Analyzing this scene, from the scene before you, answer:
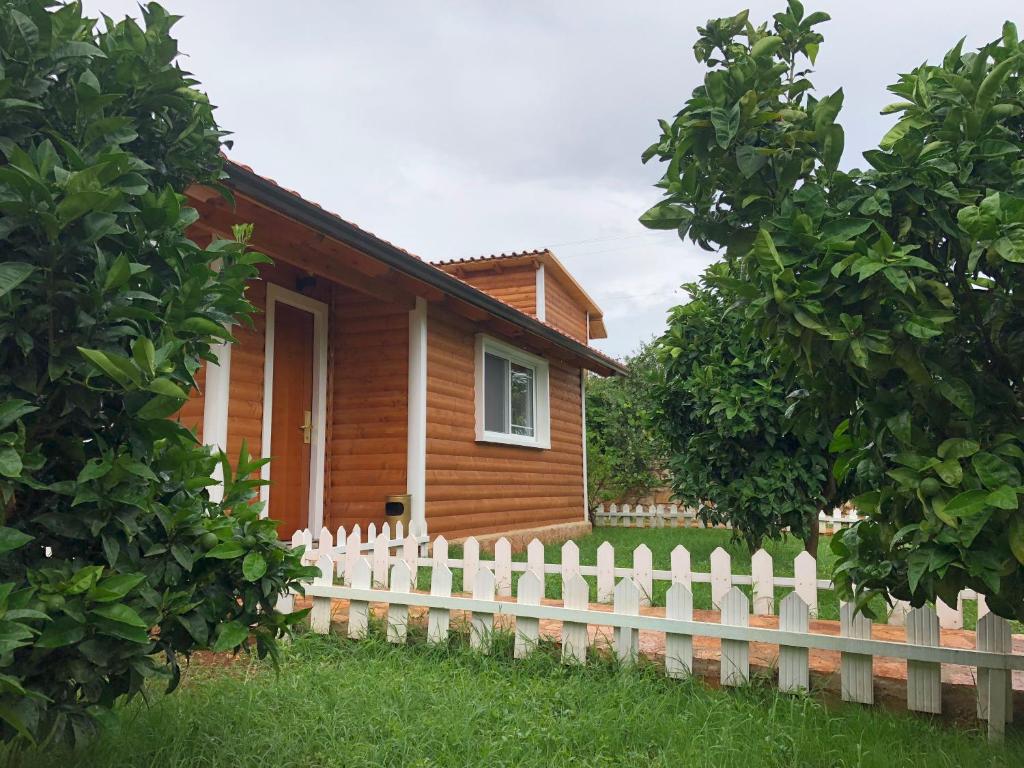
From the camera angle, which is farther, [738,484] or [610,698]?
[738,484]

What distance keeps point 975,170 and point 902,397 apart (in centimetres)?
70

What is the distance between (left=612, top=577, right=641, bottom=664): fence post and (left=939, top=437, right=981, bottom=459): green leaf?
201 cm

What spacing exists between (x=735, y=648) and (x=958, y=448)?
1.87 m

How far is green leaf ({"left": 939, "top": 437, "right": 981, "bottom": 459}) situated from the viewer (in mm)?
A: 1908

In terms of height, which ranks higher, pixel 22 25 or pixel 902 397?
pixel 22 25

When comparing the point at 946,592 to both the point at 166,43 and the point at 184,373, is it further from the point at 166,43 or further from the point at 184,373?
the point at 166,43

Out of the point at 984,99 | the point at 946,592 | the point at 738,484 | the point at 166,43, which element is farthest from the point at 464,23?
the point at 946,592

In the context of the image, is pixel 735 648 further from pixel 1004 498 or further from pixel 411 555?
pixel 411 555

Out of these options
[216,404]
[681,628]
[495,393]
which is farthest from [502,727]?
[495,393]

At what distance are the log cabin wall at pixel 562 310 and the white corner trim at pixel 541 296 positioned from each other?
0.41 feet

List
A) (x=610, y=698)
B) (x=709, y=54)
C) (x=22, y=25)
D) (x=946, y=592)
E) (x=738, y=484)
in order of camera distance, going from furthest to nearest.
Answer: (x=738, y=484) → (x=610, y=698) → (x=709, y=54) → (x=946, y=592) → (x=22, y=25)

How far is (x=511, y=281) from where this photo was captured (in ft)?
51.0

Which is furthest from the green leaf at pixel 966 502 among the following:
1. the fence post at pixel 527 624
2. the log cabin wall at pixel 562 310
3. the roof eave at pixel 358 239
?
the log cabin wall at pixel 562 310

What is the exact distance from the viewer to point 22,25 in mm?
1862
